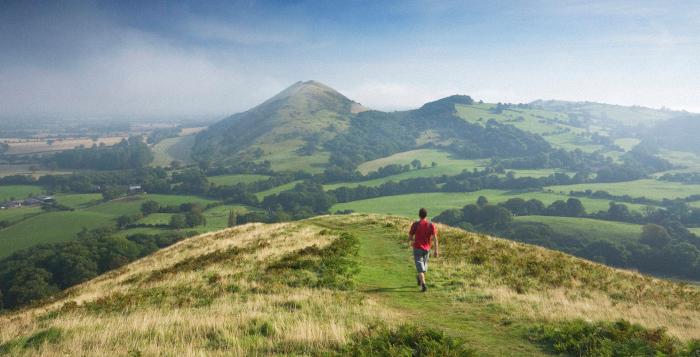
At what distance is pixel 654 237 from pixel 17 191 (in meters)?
276

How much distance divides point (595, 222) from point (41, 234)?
627ft

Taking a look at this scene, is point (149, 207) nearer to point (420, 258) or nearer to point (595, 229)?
point (420, 258)

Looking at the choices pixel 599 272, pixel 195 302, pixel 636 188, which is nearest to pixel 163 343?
pixel 195 302

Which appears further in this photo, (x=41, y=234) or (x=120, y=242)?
(x=41, y=234)

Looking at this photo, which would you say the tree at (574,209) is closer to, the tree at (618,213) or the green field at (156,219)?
the tree at (618,213)

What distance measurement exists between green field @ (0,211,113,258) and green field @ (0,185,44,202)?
5332cm

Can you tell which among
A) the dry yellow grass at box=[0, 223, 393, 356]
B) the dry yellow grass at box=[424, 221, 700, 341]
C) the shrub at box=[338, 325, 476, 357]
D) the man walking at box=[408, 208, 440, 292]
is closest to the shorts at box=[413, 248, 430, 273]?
the man walking at box=[408, 208, 440, 292]

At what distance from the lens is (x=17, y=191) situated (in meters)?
182

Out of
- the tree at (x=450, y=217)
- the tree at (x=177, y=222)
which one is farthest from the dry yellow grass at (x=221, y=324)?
the tree at (x=450, y=217)

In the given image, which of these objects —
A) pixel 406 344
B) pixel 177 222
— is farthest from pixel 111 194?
pixel 406 344

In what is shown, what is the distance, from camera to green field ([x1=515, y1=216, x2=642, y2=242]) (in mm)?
116012

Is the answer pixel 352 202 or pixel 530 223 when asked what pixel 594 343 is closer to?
pixel 530 223

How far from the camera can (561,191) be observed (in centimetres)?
18612

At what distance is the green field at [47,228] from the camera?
10919 cm
